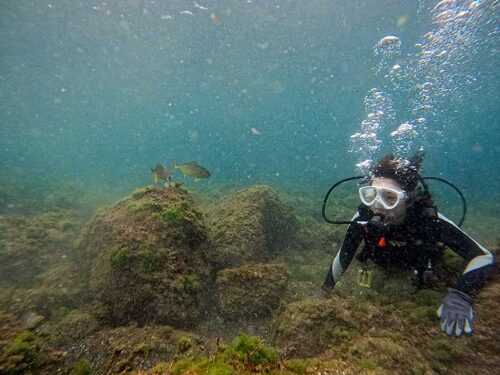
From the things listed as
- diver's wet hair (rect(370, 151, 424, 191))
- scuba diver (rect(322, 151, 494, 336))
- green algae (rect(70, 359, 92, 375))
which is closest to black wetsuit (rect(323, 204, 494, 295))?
scuba diver (rect(322, 151, 494, 336))

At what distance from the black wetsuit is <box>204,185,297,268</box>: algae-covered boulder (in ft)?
7.30

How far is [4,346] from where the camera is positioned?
2924mm

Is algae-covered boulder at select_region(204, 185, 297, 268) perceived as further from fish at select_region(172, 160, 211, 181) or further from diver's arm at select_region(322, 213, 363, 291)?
diver's arm at select_region(322, 213, 363, 291)

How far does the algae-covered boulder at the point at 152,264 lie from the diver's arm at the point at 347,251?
7.55 feet

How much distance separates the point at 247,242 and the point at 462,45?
1220 inches

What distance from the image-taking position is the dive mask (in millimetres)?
4221

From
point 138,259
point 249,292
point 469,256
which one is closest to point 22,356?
point 138,259

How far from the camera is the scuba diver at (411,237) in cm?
344

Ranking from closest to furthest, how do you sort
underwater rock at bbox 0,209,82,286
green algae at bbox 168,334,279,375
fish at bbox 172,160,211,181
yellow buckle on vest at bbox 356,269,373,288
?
green algae at bbox 168,334,279,375 → yellow buckle on vest at bbox 356,269,373,288 → fish at bbox 172,160,211,181 → underwater rock at bbox 0,209,82,286

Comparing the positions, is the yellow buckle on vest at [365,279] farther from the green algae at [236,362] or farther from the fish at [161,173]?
the fish at [161,173]

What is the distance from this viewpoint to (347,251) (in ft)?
15.8

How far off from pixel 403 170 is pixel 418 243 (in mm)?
1226

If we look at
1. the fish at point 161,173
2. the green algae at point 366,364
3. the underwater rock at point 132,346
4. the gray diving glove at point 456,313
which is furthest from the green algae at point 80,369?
the gray diving glove at point 456,313

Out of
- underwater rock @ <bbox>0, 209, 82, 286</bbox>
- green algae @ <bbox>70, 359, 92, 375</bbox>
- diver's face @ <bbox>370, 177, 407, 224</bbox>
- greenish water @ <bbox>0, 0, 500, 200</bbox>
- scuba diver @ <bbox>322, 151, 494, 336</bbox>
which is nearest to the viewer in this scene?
green algae @ <bbox>70, 359, 92, 375</bbox>
